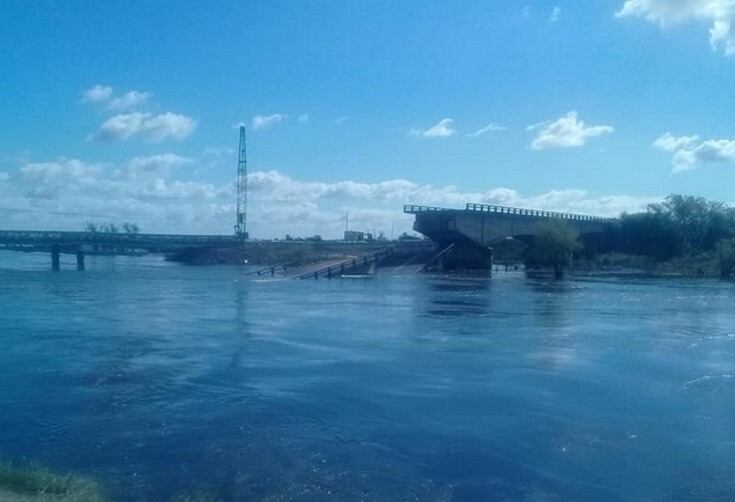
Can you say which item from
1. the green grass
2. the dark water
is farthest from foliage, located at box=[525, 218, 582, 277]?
the green grass

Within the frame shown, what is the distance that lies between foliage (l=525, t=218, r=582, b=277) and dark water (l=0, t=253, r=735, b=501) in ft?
179

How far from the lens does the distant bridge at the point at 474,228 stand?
98.6 m

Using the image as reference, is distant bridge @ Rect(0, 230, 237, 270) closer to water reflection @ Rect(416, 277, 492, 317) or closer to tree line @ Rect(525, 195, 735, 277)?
water reflection @ Rect(416, 277, 492, 317)

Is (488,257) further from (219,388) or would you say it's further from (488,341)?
(219,388)

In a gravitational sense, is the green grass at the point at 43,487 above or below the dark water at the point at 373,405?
above

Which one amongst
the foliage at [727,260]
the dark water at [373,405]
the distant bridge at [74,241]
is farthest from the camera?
the distant bridge at [74,241]

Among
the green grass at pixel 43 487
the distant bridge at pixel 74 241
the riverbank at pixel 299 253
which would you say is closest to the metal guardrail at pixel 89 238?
the distant bridge at pixel 74 241

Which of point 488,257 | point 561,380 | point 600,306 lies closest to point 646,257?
point 488,257

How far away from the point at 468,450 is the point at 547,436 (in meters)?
2.31

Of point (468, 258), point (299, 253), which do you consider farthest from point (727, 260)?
point (299, 253)

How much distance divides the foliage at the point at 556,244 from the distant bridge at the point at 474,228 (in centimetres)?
322

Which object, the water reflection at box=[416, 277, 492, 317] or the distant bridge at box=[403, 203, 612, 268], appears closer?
the water reflection at box=[416, 277, 492, 317]

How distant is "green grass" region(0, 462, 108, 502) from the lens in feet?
38.2

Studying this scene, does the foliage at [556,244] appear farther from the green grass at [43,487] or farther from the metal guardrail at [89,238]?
the green grass at [43,487]
